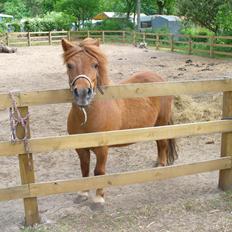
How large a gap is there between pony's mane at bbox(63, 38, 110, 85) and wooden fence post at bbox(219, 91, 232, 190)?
1.34m

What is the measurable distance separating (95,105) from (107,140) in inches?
14.6

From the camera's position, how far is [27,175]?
337 centimetres

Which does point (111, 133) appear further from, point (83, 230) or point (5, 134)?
Result: point (5, 134)

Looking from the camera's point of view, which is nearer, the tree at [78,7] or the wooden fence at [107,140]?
the wooden fence at [107,140]

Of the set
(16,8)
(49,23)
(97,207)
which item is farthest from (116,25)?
(97,207)

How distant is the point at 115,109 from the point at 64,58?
Answer: 2.66ft

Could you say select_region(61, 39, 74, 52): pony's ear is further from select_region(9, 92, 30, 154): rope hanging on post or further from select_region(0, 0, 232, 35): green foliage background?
select_region(0, 0, 232, 35): green foliage background

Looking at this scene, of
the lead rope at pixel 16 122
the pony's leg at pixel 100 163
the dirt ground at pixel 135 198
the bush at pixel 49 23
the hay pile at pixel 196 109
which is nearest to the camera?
the lead rope at pixel 16 122

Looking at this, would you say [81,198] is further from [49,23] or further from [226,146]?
[49,23]

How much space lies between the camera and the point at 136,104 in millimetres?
4375

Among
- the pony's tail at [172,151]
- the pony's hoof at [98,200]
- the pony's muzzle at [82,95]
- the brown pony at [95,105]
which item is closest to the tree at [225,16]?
the pony's tail at [172,151]

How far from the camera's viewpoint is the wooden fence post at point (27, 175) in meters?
3.27

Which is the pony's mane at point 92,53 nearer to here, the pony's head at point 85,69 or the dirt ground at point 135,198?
the pony's head at point 85,69

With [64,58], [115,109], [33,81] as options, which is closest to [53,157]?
[115,109]
